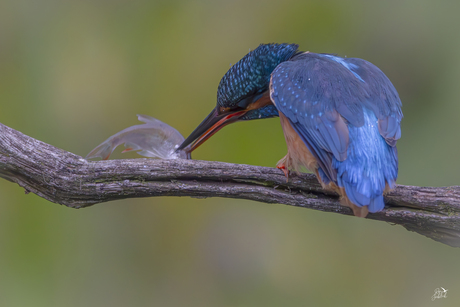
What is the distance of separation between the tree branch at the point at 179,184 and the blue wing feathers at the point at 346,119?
4.4 inches

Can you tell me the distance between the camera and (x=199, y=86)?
97.3 inches

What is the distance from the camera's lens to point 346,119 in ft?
4.41

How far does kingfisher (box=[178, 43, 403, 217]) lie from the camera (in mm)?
1262

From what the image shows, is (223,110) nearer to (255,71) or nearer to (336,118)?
(255,71)

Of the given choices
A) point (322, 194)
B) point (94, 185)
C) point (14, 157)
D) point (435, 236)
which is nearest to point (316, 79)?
point (322, 194)

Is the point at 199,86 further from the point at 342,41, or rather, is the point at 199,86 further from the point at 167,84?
the point at 342,41

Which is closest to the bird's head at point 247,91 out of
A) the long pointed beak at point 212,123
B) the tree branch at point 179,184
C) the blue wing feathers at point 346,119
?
the long pointed beak at point 212,123

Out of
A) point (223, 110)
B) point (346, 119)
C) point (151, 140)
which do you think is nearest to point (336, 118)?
point (346, 119)

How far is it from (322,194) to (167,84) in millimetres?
1361

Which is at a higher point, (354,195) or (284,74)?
(284,74)

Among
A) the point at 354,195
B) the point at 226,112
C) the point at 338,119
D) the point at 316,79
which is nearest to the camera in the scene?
the point at 354,195

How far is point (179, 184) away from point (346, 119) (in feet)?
1.81

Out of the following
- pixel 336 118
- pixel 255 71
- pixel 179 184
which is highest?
pixel 255 71

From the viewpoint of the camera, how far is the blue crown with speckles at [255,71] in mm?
1714
